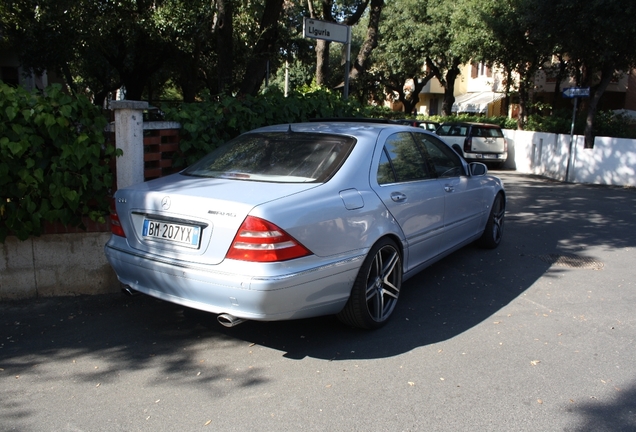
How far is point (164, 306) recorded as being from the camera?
5.27 metres

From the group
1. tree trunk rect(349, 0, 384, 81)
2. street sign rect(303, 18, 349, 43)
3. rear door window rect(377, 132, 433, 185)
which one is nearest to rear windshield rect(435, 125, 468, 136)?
tree trunk rect(349, 0, 384, 81)

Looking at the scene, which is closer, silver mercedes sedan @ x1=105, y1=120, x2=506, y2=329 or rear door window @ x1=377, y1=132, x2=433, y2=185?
silver mercedes sedan @ x1=105, y1=120, x2=506, y2=329

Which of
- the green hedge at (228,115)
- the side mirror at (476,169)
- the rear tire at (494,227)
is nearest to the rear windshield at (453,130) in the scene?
the rear tire at (494,227)

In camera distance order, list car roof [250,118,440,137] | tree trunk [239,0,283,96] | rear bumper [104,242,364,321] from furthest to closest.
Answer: tree trunk [239,0,283,96] → car roof [250,118,440,137] → rear bumper [104,242,364,321]

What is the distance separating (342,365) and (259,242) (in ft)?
3.57

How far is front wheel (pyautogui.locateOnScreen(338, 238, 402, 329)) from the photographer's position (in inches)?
174

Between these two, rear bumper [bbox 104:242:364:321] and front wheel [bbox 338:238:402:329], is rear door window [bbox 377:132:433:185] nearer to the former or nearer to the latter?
front wheel [bbox 338:238:402:329]

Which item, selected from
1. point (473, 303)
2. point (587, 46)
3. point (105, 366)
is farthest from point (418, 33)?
point (105, 366)

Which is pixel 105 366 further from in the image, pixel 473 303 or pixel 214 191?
pixel 473 303

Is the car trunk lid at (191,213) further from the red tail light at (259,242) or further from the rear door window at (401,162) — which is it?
the rear door window at (401,162)

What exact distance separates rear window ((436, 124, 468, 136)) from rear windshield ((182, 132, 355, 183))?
16.9 m

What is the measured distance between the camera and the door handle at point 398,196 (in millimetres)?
4852

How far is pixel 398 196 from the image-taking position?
4.92 metres

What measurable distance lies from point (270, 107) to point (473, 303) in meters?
3.30
